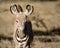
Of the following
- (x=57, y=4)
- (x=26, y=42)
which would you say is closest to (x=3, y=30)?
(x=26, y=42)

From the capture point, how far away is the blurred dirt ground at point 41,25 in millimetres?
8242

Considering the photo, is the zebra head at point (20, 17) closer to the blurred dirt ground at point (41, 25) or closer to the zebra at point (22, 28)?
the zebra at point (22, 28)

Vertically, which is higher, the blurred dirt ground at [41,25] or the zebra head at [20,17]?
the zebra head at [20,17]

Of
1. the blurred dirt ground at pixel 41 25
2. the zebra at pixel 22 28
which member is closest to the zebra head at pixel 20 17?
the zebra at pixel 22 28

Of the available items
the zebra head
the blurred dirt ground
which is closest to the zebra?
the zebra head

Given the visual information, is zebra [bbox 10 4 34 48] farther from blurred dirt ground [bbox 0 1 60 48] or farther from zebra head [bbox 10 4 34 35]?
blurred dirt ground [bbox 0 1 60 48]

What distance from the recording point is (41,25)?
981 cm

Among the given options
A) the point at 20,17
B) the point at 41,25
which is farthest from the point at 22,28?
the point at 41,25

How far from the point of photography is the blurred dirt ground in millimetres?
8242

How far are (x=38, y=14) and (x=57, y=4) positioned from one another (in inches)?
61.3

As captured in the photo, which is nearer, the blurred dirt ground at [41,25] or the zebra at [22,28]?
the zebra at [22,28]

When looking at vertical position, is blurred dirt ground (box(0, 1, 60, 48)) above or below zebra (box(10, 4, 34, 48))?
below

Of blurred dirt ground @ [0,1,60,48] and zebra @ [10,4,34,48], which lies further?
blurred dirt ground @ [0,1,60,48]

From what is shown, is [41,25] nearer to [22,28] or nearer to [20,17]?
[20,17]
